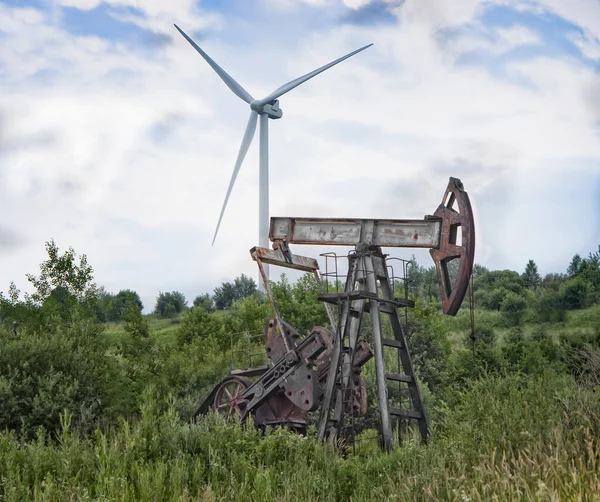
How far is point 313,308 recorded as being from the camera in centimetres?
4372

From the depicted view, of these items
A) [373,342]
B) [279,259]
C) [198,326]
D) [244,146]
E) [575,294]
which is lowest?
[373,342]

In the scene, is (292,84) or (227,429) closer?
(227,429)

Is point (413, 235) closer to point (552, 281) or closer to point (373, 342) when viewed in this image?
point (373, 342)

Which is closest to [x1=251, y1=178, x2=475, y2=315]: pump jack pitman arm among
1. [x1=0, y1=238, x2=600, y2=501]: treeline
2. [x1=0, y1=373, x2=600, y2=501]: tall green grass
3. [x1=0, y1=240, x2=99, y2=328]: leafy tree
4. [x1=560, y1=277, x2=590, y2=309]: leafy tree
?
[x1=0, y1=238, x2=600, y2=501]: treeline

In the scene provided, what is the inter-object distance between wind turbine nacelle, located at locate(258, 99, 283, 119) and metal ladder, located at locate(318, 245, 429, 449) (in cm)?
2598

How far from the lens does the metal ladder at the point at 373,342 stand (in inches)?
651

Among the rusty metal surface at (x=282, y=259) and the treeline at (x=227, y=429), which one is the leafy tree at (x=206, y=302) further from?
the rusty metal surface at (x=282, y=259)

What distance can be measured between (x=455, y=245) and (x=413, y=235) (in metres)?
1.00

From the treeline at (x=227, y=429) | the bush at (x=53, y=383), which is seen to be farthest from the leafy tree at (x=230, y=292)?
the bush at (x=53, y=383)

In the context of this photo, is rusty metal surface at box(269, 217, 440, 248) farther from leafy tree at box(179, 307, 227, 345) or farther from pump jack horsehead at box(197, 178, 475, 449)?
leafy tree at box(179, 307, 227, 345)

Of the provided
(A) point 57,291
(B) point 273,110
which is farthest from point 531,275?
(A) point 57,291

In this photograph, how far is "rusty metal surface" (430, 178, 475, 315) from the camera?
16234 mm

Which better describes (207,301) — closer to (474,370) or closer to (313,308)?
(313,308)

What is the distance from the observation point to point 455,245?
16500 mm
